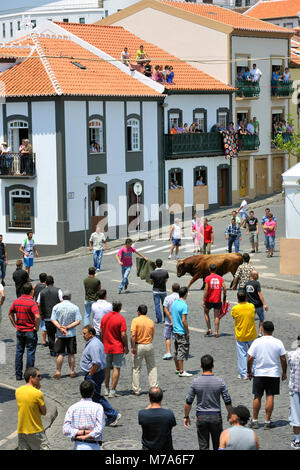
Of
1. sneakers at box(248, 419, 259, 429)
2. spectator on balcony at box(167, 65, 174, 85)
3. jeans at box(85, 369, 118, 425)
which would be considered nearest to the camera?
sneakers at box(248, 419, 259, 429)

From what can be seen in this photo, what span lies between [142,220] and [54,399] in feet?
89.7

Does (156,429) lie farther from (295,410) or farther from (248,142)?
(248,142)

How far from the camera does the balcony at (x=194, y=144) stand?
45.6 metres

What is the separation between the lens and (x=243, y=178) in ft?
171

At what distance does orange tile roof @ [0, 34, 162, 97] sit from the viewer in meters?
39.3

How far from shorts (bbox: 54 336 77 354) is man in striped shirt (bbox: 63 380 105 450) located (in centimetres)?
624

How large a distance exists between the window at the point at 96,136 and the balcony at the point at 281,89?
15.8 m

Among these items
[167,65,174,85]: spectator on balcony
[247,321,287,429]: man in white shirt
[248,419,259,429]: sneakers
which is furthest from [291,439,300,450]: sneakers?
[167,65,174,85]: spectator on balcony

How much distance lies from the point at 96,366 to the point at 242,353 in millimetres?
3549

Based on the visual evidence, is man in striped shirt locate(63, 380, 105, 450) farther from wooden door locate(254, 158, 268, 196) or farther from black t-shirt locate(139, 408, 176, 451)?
wooden door locate(254, 158, 268, 196)

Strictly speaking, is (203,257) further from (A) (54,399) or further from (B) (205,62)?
(B) (205,62)

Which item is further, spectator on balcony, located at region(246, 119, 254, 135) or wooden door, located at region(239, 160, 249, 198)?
wooden door, located at region(239, 160, 249, 198)

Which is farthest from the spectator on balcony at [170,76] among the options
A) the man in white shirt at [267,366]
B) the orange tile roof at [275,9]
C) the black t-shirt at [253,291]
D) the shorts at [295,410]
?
the shorts at [295,410]

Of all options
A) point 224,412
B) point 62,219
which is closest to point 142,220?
point 62,219
